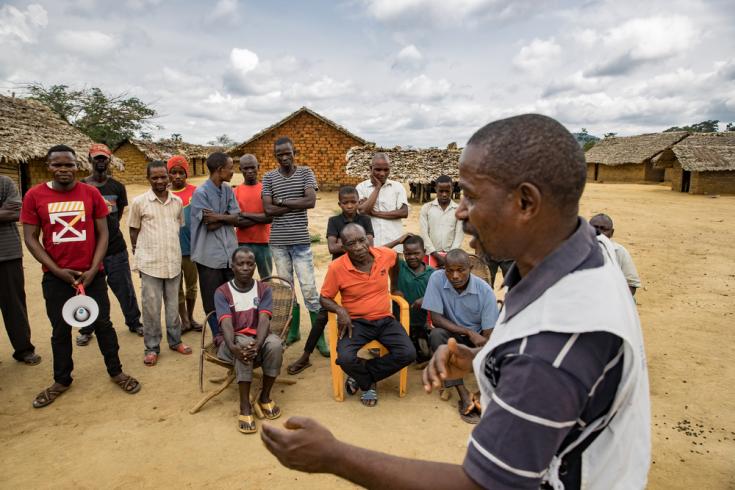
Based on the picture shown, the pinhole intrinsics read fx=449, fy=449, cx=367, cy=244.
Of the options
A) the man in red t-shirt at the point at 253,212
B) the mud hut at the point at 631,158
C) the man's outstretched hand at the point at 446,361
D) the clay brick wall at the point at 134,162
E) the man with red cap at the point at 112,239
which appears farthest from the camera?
the mud hut at the point at 631,158

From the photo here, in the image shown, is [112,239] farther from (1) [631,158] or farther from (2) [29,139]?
(1) [631,158]

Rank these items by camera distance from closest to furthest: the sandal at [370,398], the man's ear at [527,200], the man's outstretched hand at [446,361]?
1. the man's ear at [527,200]
2. the man's outstretched hand at [446,361]
3. the sandal at [370,398]

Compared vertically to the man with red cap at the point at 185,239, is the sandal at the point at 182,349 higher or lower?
lower

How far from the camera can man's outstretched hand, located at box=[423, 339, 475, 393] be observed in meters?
1.40

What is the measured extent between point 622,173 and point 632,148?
2.01m

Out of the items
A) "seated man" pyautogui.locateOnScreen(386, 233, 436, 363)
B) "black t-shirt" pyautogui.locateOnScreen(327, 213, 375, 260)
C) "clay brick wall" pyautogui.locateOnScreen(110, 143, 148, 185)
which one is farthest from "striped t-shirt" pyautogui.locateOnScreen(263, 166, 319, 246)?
"clay brick wall" pyautogui.locateOnScreen(110, 143, 148, 185)

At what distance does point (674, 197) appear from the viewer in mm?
18156

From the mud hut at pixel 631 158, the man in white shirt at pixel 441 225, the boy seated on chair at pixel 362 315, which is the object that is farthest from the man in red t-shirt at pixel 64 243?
the mud hut at pixel 631 158

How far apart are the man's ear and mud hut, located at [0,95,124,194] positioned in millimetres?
13113

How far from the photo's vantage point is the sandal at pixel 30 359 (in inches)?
180

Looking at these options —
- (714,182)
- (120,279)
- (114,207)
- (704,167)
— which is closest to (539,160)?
(120,279)

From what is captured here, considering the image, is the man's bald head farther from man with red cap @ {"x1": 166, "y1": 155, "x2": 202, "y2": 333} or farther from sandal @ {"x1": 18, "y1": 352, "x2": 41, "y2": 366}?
sandal @ {"x1": 18, "y1": 352, "x2": 41, "y2": 366}

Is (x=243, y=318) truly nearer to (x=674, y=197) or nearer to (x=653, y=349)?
(x=653, y=349)

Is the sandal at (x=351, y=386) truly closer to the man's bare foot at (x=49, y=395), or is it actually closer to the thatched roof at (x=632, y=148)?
the man's bare foot at (x=49, y=395)
